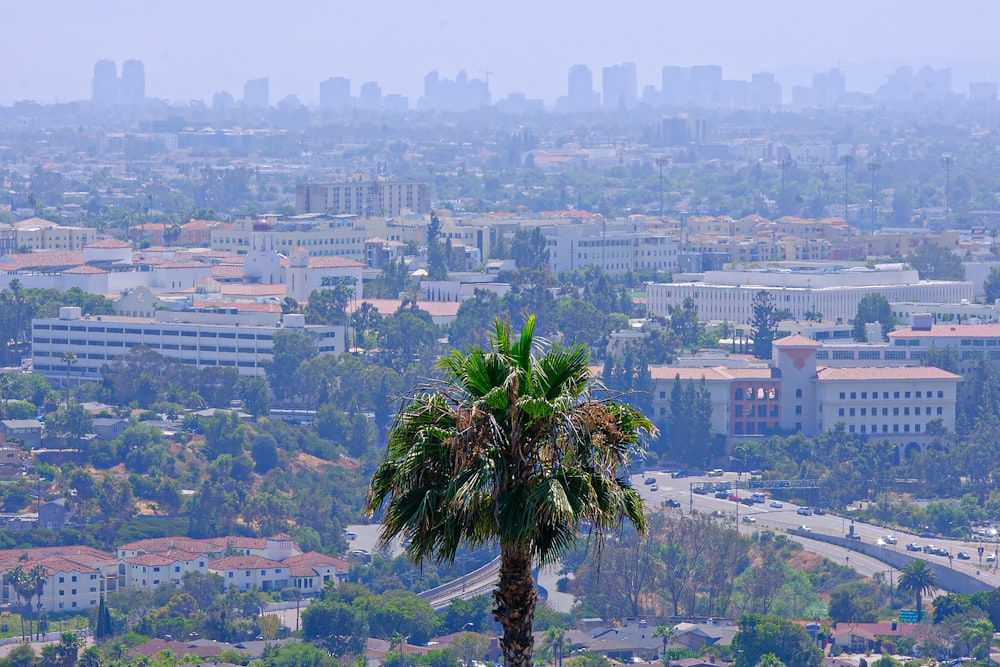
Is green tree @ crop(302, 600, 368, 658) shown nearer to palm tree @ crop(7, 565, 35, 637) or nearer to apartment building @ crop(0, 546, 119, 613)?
apartment building @ crop(0, 546, 119, 613)

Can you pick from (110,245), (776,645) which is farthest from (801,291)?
(776,645)

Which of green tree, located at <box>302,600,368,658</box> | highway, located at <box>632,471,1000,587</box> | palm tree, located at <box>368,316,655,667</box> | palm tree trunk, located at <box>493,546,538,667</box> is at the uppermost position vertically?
palm tree, located at <box>368,316,655,667</box>

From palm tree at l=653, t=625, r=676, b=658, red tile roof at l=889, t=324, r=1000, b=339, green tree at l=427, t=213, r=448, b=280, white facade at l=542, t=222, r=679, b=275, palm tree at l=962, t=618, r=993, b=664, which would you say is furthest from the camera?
white facade at l=542, t=222, r=679, b=275

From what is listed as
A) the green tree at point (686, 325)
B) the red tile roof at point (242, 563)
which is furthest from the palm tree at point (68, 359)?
the red tile roof at point (242, 563)

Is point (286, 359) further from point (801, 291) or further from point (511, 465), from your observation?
point (511, 465)

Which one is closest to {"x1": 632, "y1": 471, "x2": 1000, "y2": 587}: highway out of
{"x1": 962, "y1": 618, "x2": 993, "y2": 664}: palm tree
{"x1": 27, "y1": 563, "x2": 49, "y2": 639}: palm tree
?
{"x1": 962, "y1": 618, "x2": 993, "y2": 664}: palm tree

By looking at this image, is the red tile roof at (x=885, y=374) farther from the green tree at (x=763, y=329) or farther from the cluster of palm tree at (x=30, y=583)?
the cluster of palm tree at (x=30, y=583)

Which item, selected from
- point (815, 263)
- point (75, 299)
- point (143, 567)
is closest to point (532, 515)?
point (143, 567)
